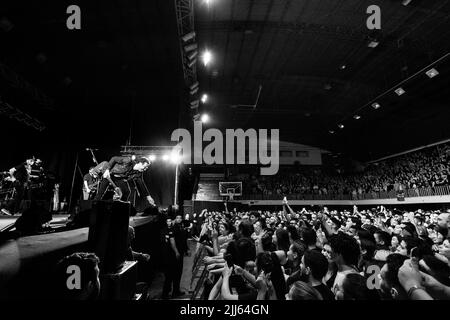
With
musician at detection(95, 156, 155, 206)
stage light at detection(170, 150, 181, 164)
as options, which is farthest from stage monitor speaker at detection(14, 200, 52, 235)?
stage light at detection(170, 150, 181, 164)

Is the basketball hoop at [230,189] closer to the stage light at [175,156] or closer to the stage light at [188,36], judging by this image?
the stage light at [175,156]

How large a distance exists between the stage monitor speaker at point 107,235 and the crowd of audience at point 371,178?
1709cm

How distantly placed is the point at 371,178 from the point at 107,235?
2169cm

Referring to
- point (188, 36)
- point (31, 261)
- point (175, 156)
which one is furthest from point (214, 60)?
point (31, 261)

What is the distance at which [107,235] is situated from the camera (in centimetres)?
179

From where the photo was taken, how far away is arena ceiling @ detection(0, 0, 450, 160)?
6309 millimetres

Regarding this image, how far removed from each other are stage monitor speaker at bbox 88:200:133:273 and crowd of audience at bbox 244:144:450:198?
1709cm

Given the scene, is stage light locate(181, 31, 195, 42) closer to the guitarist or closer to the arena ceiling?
the arena ceiling

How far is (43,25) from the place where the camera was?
5.77 meters

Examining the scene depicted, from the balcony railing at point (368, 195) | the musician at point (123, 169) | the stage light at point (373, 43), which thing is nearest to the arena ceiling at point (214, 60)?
the stage light at point (373, 43)

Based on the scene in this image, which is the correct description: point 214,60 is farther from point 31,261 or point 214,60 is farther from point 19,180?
point 31,261
